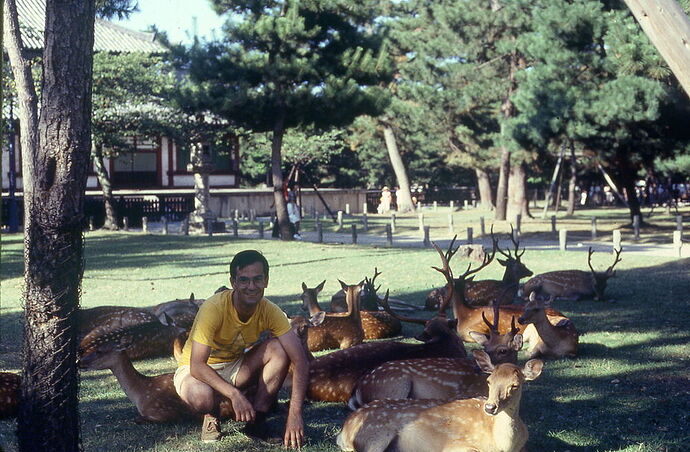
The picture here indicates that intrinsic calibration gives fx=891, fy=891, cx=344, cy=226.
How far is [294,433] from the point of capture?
431 centimetres

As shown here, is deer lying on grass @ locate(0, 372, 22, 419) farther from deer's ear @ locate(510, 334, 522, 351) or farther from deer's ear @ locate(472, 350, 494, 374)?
deer's ear @ locate(510, 334, 522, 351)

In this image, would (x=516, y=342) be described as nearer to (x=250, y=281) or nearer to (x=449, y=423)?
(x=449, y=423)

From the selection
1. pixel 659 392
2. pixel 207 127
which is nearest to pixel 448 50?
pixel 207 127

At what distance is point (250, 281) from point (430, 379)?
1.24m

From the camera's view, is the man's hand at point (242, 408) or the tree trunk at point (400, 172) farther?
the tree trunk at point (400, 172)

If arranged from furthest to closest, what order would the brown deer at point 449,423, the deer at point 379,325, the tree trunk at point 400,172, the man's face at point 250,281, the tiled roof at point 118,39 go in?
the tree trunk at point 400,172 < the tiled roof at point 118,39 < the deer at point 379,325 < the man's face at point 250,281 < the brown deer at point 449,423

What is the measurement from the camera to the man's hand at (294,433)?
4301 millimetres

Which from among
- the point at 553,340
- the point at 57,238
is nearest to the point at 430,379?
the point at 553,340

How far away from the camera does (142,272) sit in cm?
1438

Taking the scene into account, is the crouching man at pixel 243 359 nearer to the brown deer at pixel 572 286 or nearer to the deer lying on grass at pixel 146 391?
the deer lying on grass at pixel 146 391

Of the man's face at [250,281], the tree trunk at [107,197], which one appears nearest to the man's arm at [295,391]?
the man's face at [250,281]

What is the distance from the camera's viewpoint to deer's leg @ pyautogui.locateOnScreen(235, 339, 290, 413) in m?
4.46

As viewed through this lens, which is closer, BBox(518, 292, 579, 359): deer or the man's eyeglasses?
the man's eyeglasses

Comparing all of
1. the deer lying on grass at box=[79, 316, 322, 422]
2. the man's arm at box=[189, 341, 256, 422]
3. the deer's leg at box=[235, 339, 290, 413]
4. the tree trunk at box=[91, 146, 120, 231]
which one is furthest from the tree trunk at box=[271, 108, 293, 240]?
the man's arm at box=[189, 341, 256, 422]
